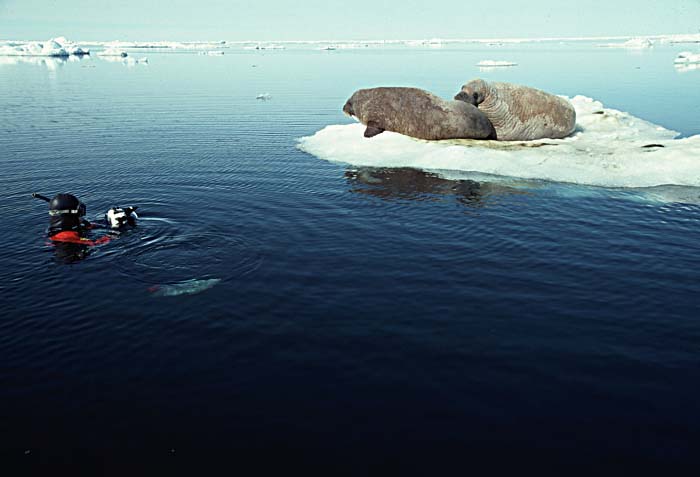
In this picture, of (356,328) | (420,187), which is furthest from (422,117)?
(356,328)

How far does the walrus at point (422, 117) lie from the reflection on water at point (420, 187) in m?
5.33

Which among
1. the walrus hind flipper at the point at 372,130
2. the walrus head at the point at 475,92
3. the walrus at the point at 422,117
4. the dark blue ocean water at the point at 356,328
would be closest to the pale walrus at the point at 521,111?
the walrus head at the point at 475,92

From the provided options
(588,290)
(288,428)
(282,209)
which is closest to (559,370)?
(588,290)

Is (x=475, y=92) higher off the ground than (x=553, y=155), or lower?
higher

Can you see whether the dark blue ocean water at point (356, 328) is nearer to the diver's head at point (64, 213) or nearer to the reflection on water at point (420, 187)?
the reflection on water at point (420, 187)

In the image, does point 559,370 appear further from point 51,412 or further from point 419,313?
point 51,412

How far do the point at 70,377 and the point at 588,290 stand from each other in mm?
11754

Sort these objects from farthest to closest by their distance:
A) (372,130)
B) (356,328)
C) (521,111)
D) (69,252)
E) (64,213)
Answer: (372,130)
(521,111)
(64,213)
(69,252)
(356,328)

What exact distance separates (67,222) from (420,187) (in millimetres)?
13416

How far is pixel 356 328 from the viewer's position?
37.6 feet

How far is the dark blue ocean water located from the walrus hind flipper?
7762mm

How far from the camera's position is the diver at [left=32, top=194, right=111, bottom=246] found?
16.0 metres

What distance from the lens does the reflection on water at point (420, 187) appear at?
21062mm

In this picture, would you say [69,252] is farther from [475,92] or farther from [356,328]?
[475,92]
